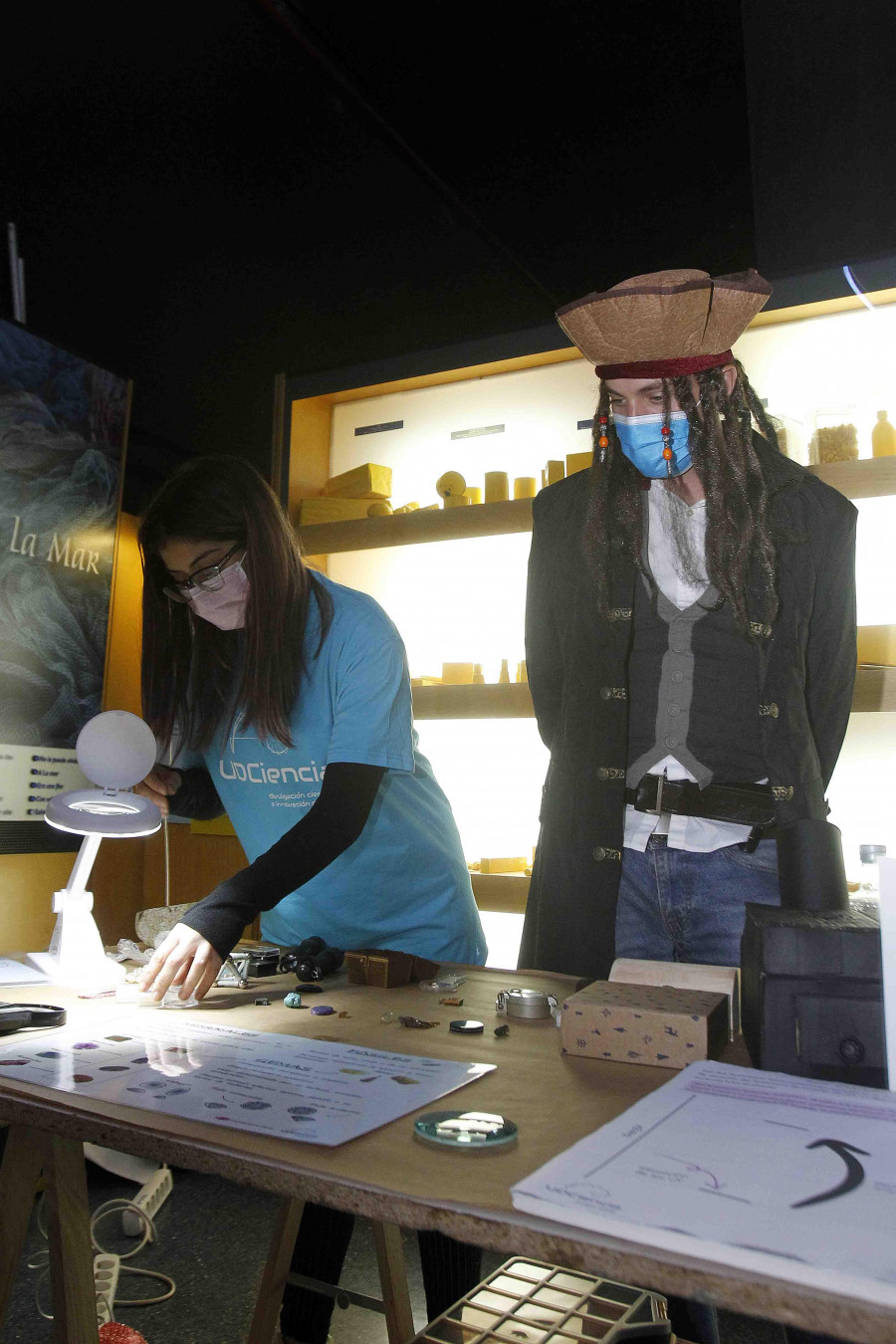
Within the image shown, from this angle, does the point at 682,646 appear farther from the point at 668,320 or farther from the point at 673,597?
the point at 668,320

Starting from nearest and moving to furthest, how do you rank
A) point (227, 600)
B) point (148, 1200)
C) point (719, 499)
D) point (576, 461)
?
point (719, 499) < point (227, 600) < point (148, 1200) < point (576, 461)

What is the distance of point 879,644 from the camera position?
2482mm

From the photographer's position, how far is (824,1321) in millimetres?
415

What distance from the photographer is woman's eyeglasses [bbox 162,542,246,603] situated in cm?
149

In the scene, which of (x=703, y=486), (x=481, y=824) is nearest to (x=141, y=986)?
(x=703, y=486)

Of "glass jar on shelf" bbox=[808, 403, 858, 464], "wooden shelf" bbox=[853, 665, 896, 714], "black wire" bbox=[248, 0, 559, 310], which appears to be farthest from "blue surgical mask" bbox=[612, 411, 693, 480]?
"black wire" bbox=[248, 0, 559, 310]

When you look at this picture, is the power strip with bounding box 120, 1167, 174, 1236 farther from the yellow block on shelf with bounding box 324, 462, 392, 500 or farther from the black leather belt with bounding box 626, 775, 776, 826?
the yellow block on shelf with bounding box 324, 462, 392, 500

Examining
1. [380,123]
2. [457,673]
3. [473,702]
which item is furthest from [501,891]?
[380,123]

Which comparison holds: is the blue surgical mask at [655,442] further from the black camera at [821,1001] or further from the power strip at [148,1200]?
the power strip at [148,1200]

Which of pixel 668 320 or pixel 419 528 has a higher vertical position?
pixel 419 528

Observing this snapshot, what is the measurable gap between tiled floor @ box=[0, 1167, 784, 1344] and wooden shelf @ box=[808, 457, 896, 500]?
189 cm

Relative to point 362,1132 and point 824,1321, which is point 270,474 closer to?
point 362,1132

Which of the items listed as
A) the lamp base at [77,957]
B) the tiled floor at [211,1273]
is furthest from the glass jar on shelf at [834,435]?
the lamp base at [77,957]

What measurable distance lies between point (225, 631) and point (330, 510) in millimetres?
1740
